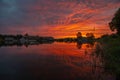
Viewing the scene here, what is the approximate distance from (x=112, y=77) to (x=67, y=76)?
6.06 m

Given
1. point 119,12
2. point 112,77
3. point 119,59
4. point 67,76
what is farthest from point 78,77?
point 119,12

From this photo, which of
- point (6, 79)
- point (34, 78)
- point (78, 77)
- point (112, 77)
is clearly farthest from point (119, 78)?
point (6, 79)

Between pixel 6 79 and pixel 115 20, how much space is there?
167ft

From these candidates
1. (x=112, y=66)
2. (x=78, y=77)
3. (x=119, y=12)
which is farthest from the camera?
(x=119, y=12)

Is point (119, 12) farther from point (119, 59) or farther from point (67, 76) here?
point (67, 76)

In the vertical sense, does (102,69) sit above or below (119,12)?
below

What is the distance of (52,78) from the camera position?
25.2m

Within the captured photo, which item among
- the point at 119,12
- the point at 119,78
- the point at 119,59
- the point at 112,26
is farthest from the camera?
the point at 112,26

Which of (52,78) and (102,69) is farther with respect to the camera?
(102,69)

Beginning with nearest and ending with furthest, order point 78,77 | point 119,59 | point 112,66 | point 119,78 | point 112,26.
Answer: point 119,78 < point 78,77 < point 112,66 < point 119,59 < point 112,26

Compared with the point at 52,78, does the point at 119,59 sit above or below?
above

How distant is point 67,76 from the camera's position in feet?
86.4

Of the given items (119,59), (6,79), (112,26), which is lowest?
(6,79)

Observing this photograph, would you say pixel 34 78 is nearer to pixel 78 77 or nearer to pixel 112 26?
pixel 78 77
